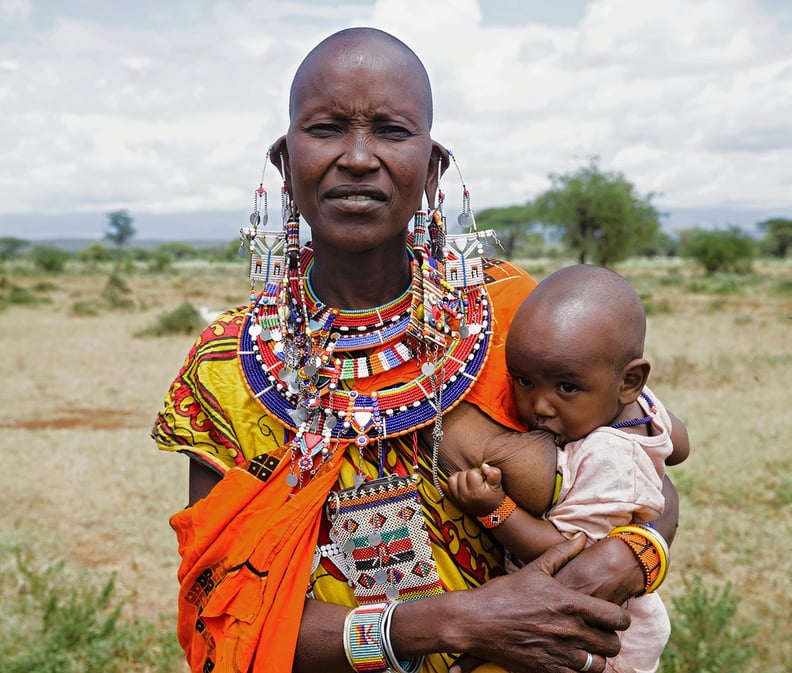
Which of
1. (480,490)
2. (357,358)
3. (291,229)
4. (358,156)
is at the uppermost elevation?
(358,156)

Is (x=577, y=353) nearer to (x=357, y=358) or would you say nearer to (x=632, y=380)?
(x=632, y=380)

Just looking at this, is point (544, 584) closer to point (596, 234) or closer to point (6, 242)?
point (596, 234)

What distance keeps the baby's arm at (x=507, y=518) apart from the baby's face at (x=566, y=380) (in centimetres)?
18

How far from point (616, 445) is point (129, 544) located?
5.25 m

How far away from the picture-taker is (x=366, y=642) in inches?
73.5

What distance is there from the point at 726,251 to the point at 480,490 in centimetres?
3742

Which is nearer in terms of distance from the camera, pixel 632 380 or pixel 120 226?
pixel 632 380

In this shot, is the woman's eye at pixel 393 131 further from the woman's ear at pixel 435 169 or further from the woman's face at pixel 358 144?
the woman's ear at pixel 435 169

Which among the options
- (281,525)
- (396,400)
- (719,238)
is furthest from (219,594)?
(719,238)

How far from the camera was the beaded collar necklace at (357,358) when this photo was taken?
199 cm

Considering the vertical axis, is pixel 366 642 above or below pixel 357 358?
below

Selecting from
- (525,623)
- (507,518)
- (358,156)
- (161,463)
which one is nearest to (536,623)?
(525,623)

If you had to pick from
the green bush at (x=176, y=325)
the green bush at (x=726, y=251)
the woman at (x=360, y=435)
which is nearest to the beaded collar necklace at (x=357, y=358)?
the woman at (x=360, y=435)

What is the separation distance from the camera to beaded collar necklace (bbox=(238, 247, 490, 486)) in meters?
1.99
